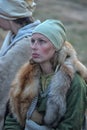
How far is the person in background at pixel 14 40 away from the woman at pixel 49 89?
1.00 feet

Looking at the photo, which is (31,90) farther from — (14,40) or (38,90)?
(14,40)

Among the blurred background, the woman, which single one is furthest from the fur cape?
the blurred background

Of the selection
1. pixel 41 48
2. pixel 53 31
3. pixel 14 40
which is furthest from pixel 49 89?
pixel 14 40

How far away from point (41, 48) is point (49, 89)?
0.33 meters

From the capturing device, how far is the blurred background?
13047 mm

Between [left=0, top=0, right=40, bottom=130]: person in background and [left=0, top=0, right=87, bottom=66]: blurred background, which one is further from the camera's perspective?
[left=0, top=0, right=87, bottom=66]: blurred background

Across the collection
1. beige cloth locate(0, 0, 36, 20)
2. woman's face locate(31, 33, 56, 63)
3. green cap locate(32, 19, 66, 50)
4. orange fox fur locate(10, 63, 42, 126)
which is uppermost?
beige cloth locate(0, 0, 36, 20)

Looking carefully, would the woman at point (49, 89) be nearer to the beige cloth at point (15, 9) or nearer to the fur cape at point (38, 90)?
the fur cape at point (38, 90)

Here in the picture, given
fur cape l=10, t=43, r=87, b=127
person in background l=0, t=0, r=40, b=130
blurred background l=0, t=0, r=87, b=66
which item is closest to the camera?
fur cape l=10, t=43, r=87, b=127

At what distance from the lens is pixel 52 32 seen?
15.1 ft

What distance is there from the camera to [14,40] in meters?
5.06

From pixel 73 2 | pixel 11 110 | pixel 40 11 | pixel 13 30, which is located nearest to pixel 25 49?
pixel 13 30

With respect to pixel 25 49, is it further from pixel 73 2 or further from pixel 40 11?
pixel 73 2

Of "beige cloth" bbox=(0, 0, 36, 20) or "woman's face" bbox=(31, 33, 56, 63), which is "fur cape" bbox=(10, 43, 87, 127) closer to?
"woman's face" bbox=(31, 33, 56, 63)
